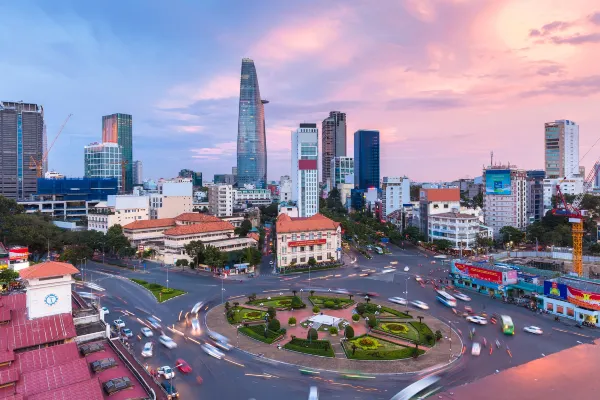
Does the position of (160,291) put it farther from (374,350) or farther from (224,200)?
(224,200)

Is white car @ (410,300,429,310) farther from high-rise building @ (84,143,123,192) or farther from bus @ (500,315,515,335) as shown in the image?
high-rise building @ (84,143,123,192)

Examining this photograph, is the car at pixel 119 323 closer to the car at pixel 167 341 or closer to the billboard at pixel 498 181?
the car at pixel 167 341

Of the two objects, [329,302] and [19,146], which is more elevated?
[19,146]

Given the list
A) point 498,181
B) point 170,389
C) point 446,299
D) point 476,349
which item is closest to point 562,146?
point 498,181

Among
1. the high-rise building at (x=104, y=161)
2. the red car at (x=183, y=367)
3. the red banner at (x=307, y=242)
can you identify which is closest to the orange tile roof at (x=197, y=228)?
the red banner at (x=307, y=242)

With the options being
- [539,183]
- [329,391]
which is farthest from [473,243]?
[329,391]

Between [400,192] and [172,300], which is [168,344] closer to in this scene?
[172,300]
